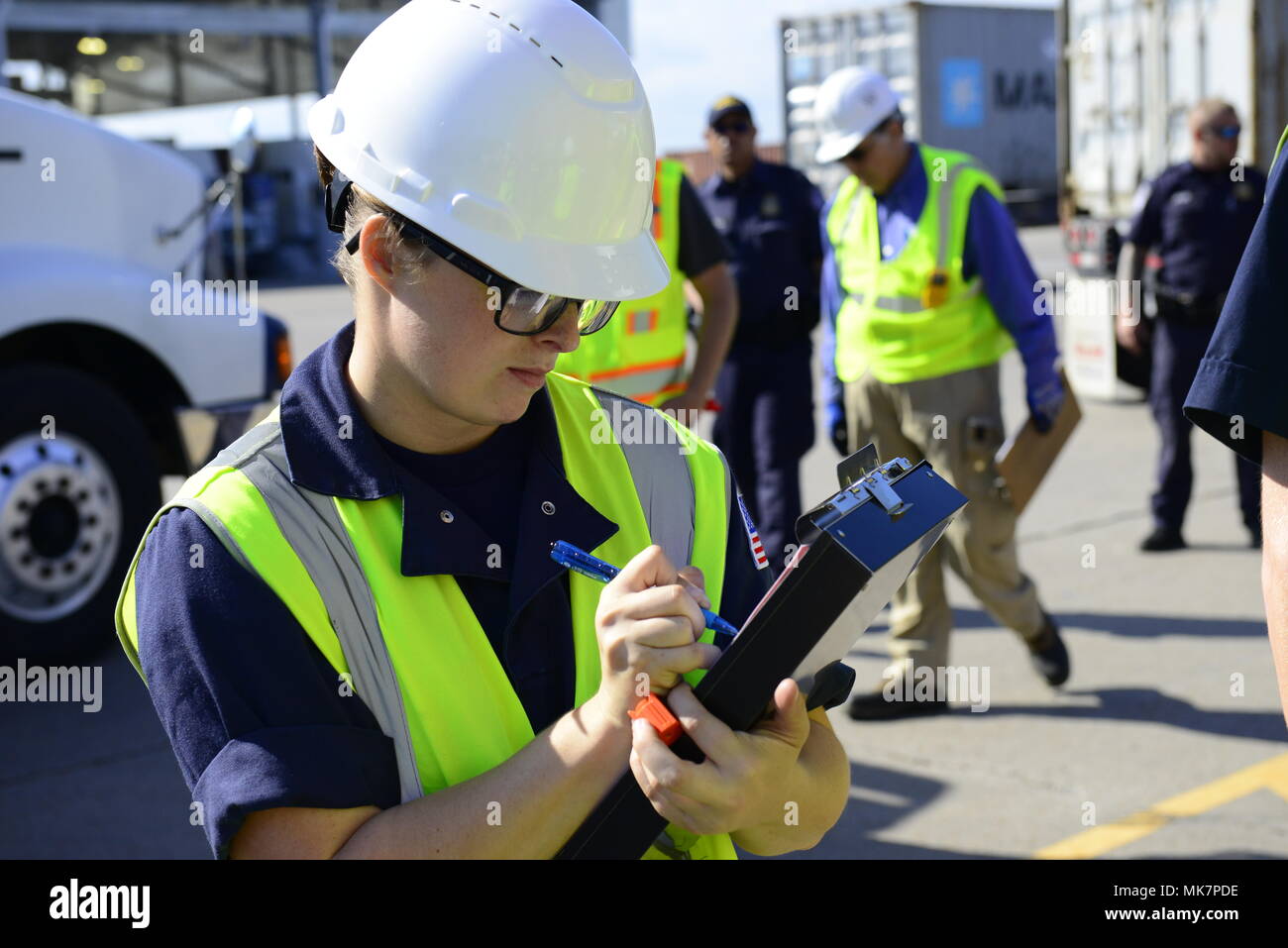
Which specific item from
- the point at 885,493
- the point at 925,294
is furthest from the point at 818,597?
the point at 925,294

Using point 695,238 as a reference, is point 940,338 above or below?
below

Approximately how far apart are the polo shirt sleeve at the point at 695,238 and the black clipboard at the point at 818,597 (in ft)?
12.2

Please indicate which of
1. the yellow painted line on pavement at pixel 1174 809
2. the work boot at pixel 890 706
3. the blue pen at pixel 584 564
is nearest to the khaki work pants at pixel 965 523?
Answer: the work boot at pixel 890 706

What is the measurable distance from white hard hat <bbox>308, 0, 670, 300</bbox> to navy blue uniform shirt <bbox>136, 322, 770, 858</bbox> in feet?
0.79

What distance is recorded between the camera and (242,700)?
1479 mm

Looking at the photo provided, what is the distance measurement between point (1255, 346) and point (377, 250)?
954 mm

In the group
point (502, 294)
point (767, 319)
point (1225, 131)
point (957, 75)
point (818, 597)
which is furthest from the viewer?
point (957, 75)

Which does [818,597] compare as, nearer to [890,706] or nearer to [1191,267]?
[890,706]

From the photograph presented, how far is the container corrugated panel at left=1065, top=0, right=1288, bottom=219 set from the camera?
9.99 m

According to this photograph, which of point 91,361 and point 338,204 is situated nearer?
point 338,204

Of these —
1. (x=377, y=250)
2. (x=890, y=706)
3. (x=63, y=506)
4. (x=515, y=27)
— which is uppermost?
(x=515, y=27)

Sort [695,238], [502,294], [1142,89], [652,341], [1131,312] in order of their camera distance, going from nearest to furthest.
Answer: [502,294]
[652,341]
[695,238]
[1131,312]
[1142,89]

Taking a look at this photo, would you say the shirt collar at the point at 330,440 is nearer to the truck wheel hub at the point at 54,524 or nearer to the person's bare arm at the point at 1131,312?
the truck wheel hub at the point at 54,524

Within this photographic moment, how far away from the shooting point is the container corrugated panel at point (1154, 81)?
393 inches
